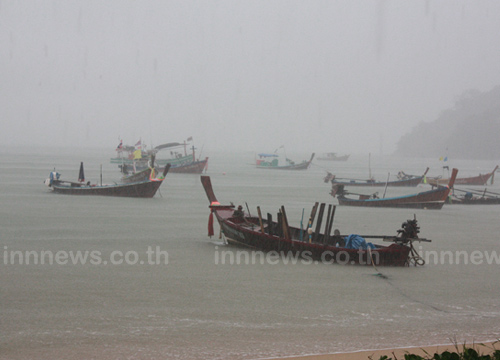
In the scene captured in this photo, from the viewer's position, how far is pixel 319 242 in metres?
15.4

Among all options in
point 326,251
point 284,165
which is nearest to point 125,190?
point 326,251

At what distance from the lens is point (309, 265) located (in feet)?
46.9

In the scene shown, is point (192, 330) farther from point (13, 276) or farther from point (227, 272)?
point (13, 276)

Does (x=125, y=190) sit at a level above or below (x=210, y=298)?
above

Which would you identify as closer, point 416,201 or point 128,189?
point 416,201

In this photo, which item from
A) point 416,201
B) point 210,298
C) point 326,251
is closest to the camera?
point 210,298

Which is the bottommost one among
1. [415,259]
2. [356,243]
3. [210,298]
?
[210,298]

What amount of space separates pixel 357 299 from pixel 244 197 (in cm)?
2653

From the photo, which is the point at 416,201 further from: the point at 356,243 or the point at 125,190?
the point at 356,243

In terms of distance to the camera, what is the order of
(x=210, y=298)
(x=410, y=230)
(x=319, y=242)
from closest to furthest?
(x=210, y=298)
(x=410, y=230)
(x=319, y=242)

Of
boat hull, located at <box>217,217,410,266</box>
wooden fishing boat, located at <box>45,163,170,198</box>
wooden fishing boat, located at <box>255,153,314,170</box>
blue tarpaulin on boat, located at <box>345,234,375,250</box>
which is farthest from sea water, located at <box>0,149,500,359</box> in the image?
wooden fishing boat, located at <box>255,153,314,170</box>

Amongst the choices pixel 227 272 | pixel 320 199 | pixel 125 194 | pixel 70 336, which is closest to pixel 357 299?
pixel 227 272

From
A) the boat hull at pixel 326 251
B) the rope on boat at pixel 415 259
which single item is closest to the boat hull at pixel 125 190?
the boat hull at pixel 326 251

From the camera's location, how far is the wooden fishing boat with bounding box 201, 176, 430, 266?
1389 cm
